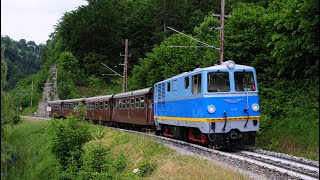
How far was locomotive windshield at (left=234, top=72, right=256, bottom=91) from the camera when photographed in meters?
15.3

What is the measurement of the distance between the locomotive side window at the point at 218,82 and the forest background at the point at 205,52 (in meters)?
2.18

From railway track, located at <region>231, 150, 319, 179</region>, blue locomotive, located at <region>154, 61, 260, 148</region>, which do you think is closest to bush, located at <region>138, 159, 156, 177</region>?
blue locomotive, located at <region>154, 61, 260, 148</region>

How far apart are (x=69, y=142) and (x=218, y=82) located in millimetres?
6999

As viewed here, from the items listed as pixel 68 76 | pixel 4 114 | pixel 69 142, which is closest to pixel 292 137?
pixel 69 142

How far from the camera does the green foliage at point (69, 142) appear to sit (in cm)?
1728

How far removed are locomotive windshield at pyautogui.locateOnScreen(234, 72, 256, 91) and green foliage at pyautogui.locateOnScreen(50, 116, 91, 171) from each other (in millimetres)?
6919

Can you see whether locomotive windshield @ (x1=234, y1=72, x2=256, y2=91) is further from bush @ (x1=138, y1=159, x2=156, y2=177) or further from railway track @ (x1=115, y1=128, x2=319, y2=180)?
bush @ (x1=138, y1=159, x2=156, y2=177)

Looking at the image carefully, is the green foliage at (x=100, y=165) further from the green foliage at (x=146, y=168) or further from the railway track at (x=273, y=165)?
the railway track at (x=273, y=165)

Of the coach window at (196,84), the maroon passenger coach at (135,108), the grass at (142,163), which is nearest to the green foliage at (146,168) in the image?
the grass at (142,163)

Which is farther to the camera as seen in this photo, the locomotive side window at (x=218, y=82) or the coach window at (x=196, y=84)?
the coach window at (x=196, y=84)

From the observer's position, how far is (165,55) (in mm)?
39906

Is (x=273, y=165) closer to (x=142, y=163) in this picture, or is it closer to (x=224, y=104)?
(x=224, y=104)

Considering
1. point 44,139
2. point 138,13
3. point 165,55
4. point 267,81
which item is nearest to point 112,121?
point 44,139

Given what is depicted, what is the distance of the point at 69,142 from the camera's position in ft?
57.2
